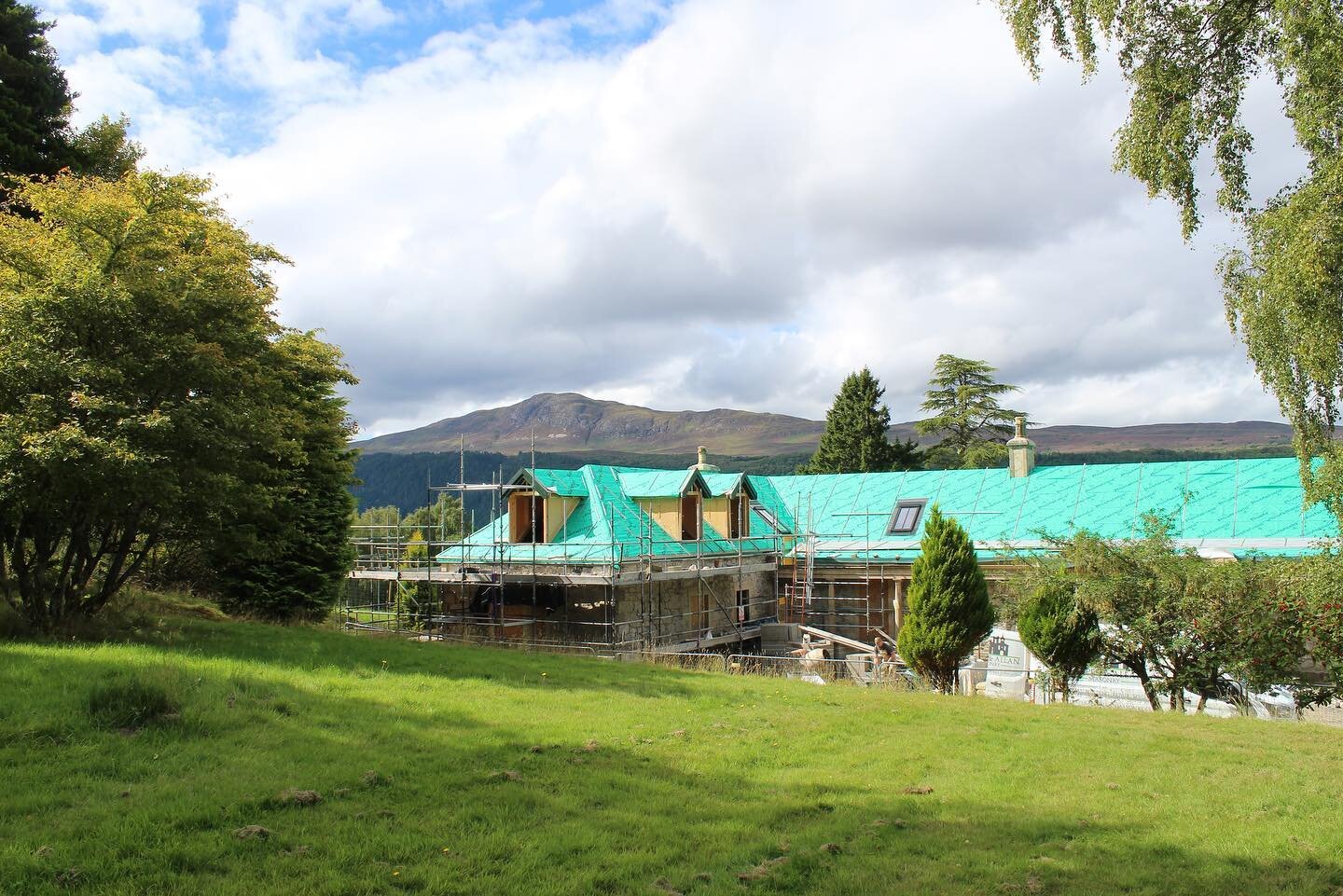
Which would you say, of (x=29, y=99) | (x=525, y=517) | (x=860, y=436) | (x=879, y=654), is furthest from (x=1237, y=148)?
(x=860, y=436)

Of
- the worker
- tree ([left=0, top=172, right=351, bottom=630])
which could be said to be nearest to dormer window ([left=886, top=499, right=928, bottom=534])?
A: the worker

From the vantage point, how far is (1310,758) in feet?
32.6

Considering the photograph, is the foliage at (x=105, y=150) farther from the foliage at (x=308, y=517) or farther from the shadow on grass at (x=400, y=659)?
the shadow on grass at (x=400, y=659)

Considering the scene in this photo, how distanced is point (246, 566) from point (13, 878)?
60.3 ft

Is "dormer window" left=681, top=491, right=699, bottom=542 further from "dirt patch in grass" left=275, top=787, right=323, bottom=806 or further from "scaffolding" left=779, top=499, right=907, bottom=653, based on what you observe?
"dirt patch in grass" left=275, top=787, right=323, bottom=806

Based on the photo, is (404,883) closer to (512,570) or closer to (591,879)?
(591,879)

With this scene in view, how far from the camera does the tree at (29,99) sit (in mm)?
18406

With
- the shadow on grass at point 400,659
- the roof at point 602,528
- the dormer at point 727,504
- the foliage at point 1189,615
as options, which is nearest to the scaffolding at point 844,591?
the dormer at point 727,504

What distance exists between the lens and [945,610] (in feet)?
61.2

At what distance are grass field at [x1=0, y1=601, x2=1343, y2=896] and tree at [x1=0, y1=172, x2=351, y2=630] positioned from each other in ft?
7.09

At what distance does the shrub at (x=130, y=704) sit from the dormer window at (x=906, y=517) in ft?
79.8

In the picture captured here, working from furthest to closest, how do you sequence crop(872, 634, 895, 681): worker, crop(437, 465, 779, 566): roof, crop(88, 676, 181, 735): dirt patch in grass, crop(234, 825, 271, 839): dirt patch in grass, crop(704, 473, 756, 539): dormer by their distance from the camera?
1. crop(704, 473, 756, 539): dormer
2. crop(437, 465, 779, 566): roof
3. crop(872, 634, 895, 681): worker
4. crop(88, 676, 181, 735): dirt patch in grass
5. crop(234, 825, 271, 839): dirt patch in grass

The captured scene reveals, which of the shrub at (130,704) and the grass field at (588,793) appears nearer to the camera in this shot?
the grass field at (588,793)

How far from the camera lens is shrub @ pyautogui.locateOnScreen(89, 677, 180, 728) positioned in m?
7.80
